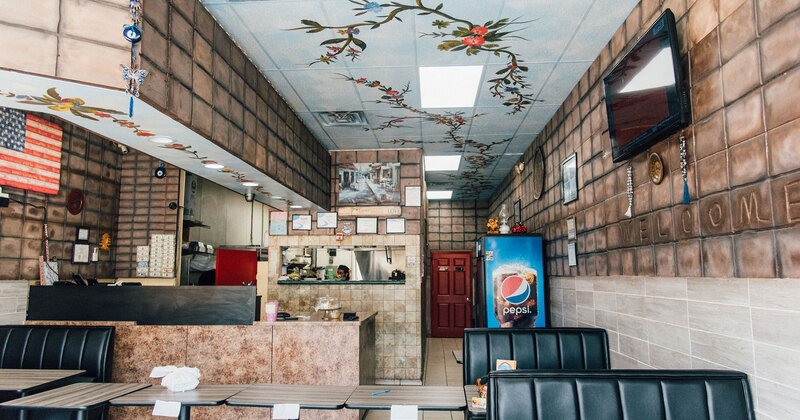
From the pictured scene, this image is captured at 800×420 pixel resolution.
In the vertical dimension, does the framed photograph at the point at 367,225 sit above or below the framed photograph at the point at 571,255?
above

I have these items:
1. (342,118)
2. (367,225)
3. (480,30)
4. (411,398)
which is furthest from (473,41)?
(367,225)

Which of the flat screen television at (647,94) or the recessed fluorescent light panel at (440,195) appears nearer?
the flat screen television at (647,94)

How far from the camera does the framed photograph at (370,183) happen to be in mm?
7137

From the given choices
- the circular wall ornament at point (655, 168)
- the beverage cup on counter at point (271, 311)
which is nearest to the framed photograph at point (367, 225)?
the beverage cup on counter at point (271, 311)

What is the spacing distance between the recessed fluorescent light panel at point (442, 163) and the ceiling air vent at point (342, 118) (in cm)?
222

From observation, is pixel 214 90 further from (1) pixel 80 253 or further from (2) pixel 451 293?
(2) pixel 451 293

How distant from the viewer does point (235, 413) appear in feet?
13.6

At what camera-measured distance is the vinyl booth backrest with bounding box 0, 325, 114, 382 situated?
3.91m

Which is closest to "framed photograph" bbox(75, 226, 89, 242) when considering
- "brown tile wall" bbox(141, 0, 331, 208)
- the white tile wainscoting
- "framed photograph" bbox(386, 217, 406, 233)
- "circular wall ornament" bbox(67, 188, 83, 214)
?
"circular wall ornament" bbox(67, 188, 83, 214)

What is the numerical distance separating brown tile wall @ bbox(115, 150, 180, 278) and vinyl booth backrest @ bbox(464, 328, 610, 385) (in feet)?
17.8

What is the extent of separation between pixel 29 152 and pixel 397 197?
456 cm

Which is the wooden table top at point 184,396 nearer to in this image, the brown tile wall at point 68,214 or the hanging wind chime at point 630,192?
the hanging wind chime at point 630,192

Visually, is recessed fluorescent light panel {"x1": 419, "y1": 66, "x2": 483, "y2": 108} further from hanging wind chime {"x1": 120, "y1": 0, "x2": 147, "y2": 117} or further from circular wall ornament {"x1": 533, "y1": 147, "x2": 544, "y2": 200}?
hanging wind chime {"x1": 120, "y1": 0, "x2": 147, "y2": 117}

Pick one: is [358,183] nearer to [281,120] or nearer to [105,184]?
[281,120]
